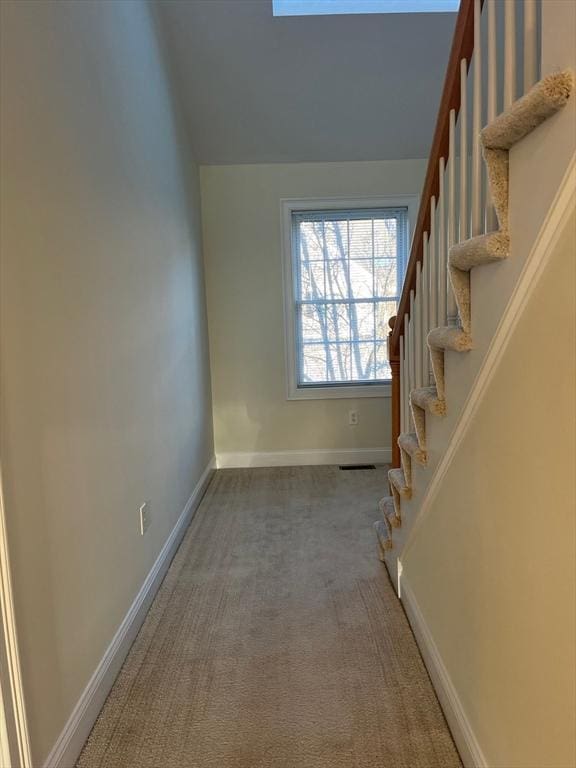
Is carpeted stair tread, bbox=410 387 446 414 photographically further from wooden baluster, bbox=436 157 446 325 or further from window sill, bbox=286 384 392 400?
window sill, bbox=286 384 392 400

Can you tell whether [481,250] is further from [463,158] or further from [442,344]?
[463,158]

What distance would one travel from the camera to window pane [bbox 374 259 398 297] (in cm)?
405

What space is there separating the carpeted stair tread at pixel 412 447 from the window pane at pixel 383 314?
2.23 meters

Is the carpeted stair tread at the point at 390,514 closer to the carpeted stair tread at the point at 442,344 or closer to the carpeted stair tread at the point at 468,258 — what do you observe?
the carpeted stair tread at the point at 442,344

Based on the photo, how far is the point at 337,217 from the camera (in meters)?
4.02

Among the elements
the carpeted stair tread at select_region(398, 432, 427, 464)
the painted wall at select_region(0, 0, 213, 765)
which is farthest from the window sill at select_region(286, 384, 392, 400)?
the carpeted stair tread at select_region(398, 432, 427, 464)

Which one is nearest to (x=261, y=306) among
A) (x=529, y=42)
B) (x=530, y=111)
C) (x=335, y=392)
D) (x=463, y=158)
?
(x=335, y=392)

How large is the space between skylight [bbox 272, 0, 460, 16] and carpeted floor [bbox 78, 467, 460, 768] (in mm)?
2941

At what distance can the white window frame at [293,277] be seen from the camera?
3.94 meters

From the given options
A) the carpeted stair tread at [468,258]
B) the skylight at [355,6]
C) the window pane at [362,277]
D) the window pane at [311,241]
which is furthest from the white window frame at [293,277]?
the carpeted stair tread at [468,258]

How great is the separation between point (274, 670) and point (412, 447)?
0.88 metres

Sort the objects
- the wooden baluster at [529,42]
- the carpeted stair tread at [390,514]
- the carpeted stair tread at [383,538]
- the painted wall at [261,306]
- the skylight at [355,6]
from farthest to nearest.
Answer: the painted wall at [261,306] < the skylight at [355,6] < the carpeted stair tread at [383,538] < the carpeted stair tread at [390,514] < the wooden baluster at [529,42]

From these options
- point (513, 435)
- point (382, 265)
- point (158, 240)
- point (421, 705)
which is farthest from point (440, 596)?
point (382, 265)

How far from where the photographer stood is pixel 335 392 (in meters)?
4.14
